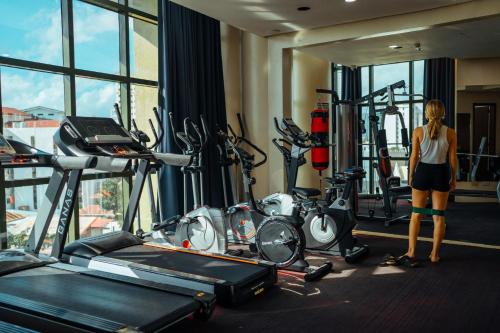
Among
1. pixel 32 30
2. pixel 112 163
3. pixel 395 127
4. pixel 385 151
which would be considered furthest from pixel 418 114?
pixel 112 163

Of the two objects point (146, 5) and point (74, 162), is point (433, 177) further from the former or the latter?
point (146, 5)

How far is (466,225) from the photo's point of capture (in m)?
6.45

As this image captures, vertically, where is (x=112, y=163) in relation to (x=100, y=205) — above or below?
above

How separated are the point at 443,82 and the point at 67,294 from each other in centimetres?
861

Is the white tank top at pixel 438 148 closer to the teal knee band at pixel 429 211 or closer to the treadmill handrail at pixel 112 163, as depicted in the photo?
the teal knee band at pixel 429 211

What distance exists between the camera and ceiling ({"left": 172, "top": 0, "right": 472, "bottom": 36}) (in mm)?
5418

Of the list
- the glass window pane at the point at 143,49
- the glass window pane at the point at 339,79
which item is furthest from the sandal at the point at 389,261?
the glass window pane at the point at 339,79

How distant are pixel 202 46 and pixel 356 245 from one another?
12.5 ft

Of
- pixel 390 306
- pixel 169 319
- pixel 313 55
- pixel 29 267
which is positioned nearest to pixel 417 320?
pixel 390 306

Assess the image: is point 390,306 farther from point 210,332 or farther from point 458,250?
point 458,250

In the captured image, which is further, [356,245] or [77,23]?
[77,23]

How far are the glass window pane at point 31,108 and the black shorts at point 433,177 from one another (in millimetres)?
4032

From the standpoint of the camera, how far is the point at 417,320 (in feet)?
10.3

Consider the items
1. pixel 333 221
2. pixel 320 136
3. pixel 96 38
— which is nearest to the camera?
pixel 333 221
